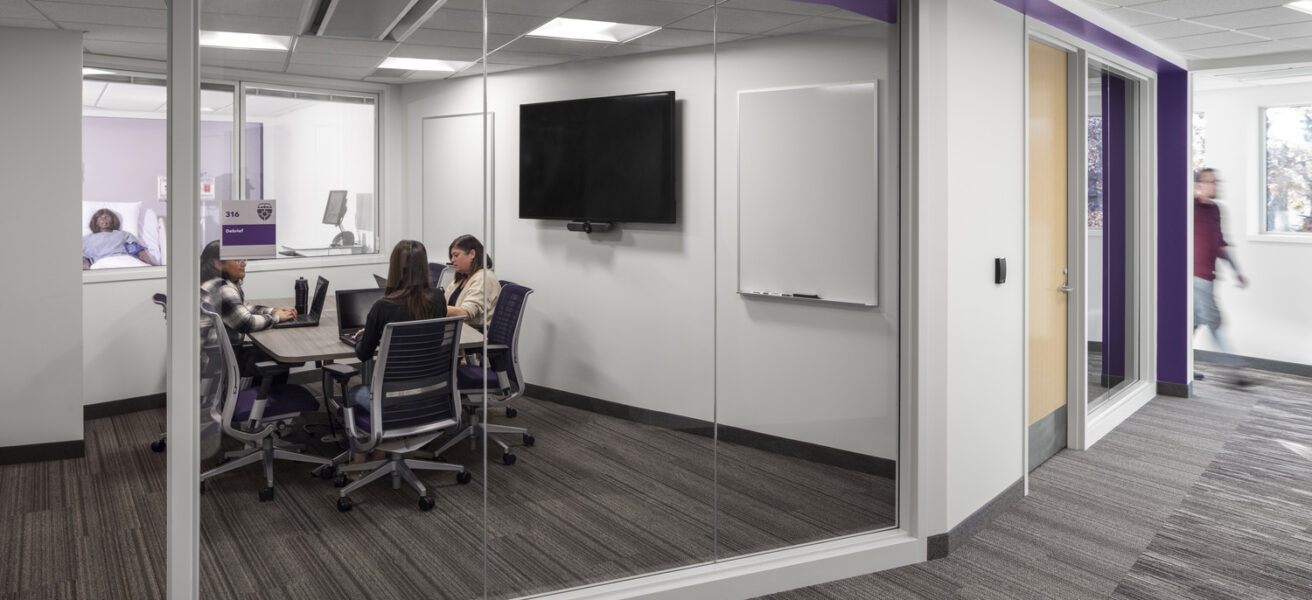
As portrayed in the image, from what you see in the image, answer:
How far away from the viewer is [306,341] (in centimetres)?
263

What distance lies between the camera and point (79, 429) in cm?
488

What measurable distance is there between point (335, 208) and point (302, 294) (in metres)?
0.27

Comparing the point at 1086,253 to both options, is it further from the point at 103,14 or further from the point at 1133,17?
the point at 103,14

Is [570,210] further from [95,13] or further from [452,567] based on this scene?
[95,13]

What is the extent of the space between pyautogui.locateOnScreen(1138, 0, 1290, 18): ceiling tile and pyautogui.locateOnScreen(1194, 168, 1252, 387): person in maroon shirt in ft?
8.61

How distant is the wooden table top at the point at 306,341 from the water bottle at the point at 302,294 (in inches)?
1.0

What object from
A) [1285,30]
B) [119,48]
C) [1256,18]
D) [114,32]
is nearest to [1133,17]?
[1256,18]

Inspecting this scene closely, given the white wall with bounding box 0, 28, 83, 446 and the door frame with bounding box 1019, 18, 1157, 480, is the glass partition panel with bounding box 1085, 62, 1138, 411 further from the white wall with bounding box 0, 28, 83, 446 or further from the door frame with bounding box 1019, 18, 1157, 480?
the white wall with bounding box 0, 28, 83, 446

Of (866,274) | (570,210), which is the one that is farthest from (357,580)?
(866,274)

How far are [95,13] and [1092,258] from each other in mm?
5501

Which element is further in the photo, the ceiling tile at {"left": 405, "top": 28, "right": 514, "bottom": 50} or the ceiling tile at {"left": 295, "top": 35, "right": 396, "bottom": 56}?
the ceiling tile at {"left": 405, "top": 28, "right": 514, "bottom": 50}

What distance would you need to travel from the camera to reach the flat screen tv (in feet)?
8.99

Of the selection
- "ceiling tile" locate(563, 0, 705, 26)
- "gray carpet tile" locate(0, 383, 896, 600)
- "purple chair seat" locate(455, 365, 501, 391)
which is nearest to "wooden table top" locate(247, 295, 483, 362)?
"gray carpet tile" locate(0, 383, 896, 600)

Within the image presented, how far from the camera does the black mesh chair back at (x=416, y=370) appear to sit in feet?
9.10
